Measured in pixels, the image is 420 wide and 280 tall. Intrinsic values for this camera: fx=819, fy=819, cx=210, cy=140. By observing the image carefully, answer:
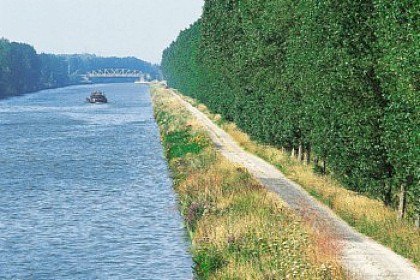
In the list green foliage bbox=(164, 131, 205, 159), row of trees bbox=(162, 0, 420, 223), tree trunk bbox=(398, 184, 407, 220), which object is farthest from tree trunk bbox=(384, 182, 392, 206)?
green foliage bbox=(164, 131, 205, 159)

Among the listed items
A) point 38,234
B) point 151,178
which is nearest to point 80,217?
point 38,234

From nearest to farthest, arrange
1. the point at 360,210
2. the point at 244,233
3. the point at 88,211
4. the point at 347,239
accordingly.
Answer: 1. the point at 347,239
2. the point at 244,233
3. the point at 360,210
4. the point at 88,211

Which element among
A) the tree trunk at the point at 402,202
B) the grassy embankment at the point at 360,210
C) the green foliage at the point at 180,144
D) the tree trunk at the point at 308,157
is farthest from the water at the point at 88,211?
the tree trunk at the point at 308,157

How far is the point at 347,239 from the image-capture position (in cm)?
2533

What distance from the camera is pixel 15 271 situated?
2811 cm

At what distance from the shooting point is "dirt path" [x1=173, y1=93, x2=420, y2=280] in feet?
69.7

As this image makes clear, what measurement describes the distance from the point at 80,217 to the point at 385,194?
14657 mm

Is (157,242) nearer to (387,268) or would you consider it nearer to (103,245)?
(103,245)

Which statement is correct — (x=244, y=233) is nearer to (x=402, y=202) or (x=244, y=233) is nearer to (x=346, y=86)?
→ (x=402, y=202)

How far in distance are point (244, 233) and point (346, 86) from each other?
23.9 feet

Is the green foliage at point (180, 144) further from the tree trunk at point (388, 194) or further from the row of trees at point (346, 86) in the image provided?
the tree trunk at point (388, 194)

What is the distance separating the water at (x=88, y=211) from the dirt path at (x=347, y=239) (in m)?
4.65

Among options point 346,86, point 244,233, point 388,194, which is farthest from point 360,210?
point 244,233

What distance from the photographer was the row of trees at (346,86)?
24688mm
